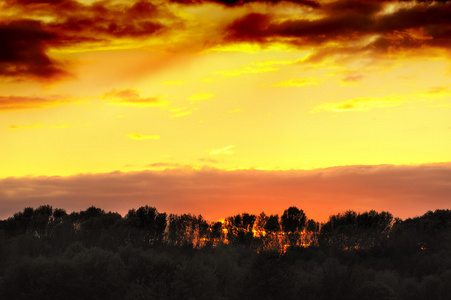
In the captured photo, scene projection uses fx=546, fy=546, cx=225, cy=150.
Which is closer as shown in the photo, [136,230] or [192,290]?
[192,290]

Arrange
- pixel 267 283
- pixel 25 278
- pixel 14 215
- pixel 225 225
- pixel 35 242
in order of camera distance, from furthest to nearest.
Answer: pixel 225 225
pixel 14 215
pixel 35 242
pixel 267 283
pixel 25 278

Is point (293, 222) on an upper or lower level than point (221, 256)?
upper

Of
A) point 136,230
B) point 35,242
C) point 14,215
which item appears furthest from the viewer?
point 14,215

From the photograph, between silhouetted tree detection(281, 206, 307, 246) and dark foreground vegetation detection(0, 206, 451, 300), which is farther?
silhouetted tree detection(281, 206, 307, 246)

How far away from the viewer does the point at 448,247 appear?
142250mm

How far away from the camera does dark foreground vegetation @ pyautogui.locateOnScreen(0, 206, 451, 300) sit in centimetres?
8675

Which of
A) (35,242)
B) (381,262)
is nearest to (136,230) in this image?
(35,242)

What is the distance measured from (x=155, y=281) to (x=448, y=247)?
88.2 meters

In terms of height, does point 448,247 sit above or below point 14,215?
below

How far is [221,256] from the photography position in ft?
365

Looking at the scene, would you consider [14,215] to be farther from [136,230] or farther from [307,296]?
[307,296]

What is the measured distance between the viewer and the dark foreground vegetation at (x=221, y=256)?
8675cm

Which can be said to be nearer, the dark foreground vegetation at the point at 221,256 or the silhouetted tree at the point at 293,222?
the dark foreground vegetation at the point at 221,256

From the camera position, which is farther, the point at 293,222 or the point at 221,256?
the point at 293,222
